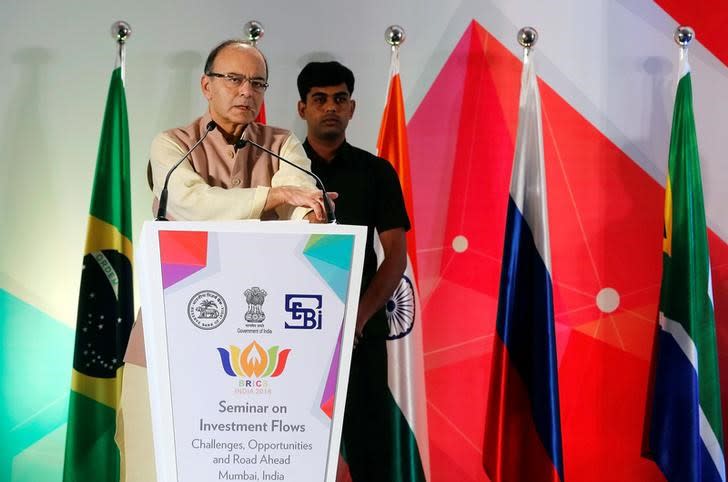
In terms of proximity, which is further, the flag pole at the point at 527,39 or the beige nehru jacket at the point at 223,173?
the flag pole at the point at 527,39

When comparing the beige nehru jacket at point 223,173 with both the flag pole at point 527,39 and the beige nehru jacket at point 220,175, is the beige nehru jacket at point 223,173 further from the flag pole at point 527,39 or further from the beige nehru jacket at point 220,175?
the flag pole at point 527,39

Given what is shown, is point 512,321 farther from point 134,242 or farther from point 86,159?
point 86,159

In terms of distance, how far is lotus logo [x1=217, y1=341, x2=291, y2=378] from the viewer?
1.78m

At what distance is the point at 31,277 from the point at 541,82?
7.62 feet

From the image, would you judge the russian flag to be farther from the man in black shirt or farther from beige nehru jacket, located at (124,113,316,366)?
beige nehru jacket, located at (124,113,316,366)

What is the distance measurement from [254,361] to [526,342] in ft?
6.36

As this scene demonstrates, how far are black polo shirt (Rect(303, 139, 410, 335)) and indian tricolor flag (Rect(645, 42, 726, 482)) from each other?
3.53ft

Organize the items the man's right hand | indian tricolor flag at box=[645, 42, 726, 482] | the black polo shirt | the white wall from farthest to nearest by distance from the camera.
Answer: the white wall
indian tricolor flag at box=[645, 42, 726, 482]
the black polo shirt
the man's right hand

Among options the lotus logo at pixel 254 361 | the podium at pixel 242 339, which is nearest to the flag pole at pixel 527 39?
the podium at pixel 242 339

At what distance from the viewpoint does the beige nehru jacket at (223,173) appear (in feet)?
7.42

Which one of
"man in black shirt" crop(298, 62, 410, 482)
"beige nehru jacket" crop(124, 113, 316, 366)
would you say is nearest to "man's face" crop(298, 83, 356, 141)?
"man in black shirt" crop(298, 62, 410, 482)

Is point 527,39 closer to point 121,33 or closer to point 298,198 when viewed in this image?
point 121,33

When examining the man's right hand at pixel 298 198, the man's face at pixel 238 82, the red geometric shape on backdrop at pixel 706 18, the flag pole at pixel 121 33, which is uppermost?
the red geometric shape on backdrop at pixel 706 18

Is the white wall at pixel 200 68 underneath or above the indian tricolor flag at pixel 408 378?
above
